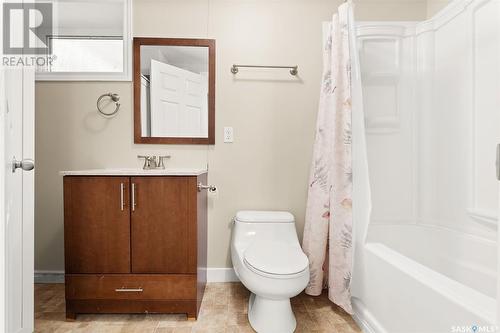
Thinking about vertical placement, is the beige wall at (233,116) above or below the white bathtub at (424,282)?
above

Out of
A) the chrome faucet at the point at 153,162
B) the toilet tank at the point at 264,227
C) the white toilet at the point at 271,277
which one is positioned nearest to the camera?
the white toilet at the point at 271,277

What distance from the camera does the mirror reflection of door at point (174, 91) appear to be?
2109mm

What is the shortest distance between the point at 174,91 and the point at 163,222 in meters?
1.03

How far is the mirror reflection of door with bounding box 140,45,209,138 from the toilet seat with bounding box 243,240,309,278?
3.18 feet

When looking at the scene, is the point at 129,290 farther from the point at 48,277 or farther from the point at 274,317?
the point at 48,277

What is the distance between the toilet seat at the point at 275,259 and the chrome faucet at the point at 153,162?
928mm

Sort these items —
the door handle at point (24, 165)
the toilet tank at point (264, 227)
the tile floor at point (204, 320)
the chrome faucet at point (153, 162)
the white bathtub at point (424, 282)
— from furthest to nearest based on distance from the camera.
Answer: the chrome faucet at point (153, 162) → the toilet tank at point (264, 227) → the tile floor at point (204, 320) → the door handle at point (24, 165) → the white bathtub at point (424, 282)

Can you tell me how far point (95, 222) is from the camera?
1.61 metres

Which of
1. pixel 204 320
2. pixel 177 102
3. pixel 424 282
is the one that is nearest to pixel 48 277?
pixel 204 320

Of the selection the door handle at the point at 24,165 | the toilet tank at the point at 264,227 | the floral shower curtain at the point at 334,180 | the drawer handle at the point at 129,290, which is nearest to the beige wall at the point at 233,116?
the toilet tank at the point at 264,227

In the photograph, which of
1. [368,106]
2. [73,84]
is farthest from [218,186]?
[73,84]

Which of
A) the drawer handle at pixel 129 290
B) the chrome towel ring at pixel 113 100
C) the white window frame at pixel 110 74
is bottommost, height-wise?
the drawer handle at pixel 129 290

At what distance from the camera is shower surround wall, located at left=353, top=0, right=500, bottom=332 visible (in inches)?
57.9

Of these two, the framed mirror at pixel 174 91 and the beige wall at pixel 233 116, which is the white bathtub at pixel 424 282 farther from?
the framed mirror at pixel 174 91
